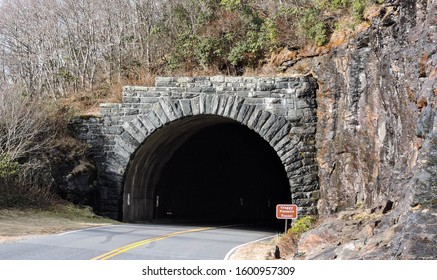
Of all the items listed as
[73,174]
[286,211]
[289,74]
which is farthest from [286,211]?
[73,174]

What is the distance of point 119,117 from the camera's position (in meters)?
24.8

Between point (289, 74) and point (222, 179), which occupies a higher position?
point (289, 74)

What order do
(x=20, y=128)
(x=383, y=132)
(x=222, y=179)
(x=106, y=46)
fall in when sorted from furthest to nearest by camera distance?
(x=222, y=179) → (x=106, y=46) → (x=20, y=128) → (x=383, y=132)

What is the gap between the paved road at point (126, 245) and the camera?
14.7 metres

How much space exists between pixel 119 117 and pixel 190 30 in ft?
20.5

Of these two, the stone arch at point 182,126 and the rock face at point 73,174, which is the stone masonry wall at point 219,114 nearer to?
the stone arch at point 182,126

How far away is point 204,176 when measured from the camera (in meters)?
32.1

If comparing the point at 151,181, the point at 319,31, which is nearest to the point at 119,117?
the point at 151,181

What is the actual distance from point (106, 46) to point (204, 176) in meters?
8.03

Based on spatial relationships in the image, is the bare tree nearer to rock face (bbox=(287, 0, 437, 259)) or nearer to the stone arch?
the stone arch

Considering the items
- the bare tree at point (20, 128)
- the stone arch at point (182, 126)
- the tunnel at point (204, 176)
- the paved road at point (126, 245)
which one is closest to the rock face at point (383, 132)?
the stone arch at point (182, 126)

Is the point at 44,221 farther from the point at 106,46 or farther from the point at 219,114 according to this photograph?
the point at 106,46

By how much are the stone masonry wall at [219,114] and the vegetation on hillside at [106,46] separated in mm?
2081
